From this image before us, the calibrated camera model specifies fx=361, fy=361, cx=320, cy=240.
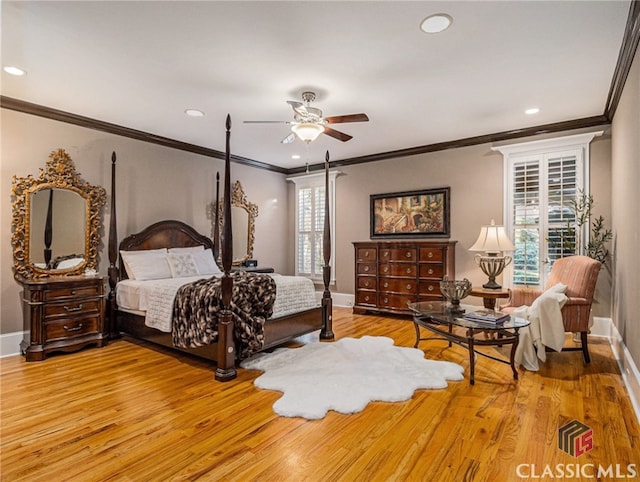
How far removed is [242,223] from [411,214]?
2.99 m

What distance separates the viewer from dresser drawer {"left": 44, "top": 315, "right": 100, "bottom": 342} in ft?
12.5

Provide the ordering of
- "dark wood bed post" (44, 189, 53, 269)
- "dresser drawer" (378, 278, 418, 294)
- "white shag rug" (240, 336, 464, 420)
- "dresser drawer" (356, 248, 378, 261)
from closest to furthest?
"white shag rug" (240, 336, 464, 420) → "dark wood bed post" (44, 189, 53, 269) → "dresser drawer" (378, 278, 418, 294) → "dresser drawer" (356, 248, 378, 261)

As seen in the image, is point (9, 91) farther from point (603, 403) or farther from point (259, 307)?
point (603, 403)

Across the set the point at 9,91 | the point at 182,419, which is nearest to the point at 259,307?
the point at 182,419

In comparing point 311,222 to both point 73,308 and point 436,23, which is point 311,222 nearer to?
point 73,308

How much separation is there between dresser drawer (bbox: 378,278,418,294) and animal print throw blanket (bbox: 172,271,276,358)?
253 cm

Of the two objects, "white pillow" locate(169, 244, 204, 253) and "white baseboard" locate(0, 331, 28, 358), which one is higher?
"white pillow" locate(169, 244, 204, 253)

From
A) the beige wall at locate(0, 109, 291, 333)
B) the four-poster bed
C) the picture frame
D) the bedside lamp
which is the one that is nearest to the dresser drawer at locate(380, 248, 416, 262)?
the picture frame

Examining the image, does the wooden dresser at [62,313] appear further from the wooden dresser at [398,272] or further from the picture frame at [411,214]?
the picture frame at [411,214]

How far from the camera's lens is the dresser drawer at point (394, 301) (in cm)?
555

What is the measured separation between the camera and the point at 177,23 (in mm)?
2582

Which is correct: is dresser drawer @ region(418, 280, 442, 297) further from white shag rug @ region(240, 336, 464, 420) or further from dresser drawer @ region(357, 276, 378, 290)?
white shag rug @ region(240, 336, 464, 420)

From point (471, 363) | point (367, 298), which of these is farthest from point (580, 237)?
point (367, 298)

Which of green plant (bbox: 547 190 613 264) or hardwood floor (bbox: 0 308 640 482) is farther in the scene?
green plant (bbox: 547 190 613 264)
